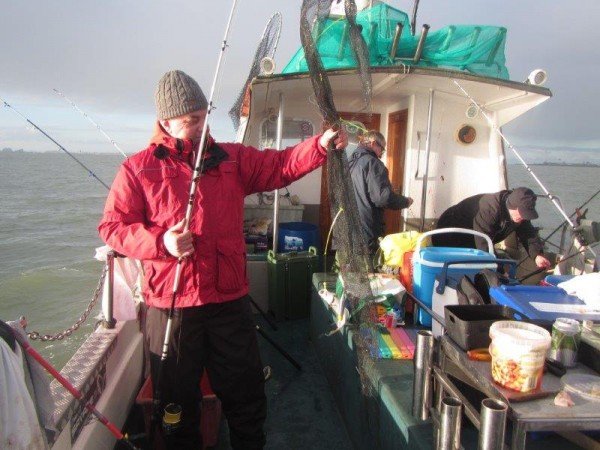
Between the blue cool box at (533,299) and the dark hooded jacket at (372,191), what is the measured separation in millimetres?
2150

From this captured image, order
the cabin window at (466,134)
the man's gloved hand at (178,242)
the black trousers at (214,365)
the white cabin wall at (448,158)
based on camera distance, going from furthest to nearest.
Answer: the cabin window at (466,134)
the white cabin wall at (448,158)
the black trousers at (214,365)
the man's gloved hand at (178,242)

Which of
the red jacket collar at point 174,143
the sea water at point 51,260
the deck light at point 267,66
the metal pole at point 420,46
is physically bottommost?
the sea water at point 51,260

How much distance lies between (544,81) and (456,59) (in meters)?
1.12

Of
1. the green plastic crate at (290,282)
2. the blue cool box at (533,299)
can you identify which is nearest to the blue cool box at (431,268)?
the blue cool box at (533,299)

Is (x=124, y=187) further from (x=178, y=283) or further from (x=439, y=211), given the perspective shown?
(x=439, y=211)

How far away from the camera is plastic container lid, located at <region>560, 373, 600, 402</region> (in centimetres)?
138

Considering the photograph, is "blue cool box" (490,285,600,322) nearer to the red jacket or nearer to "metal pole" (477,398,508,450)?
"metal pole" (477,398,508,450)

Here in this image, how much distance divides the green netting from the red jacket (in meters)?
3.05

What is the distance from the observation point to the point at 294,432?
3.24 metres

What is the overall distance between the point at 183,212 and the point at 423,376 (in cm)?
154

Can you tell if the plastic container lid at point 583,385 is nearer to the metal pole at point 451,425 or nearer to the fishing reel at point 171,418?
the metal pole at point 451,425

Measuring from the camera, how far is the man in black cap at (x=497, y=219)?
4051 mm

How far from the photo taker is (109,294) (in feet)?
10.2

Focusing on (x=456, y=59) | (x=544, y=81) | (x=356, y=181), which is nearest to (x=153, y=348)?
(x=356, y=181)
